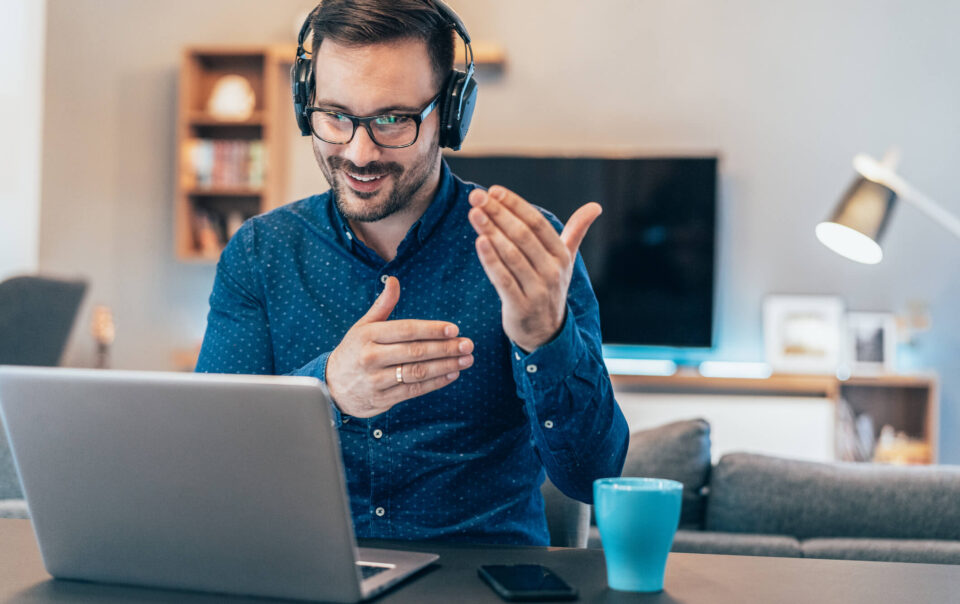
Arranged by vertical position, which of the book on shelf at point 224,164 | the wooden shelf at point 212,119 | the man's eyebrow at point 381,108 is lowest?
the man's eyebrow at point 381,108

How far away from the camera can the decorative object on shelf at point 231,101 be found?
166 inches

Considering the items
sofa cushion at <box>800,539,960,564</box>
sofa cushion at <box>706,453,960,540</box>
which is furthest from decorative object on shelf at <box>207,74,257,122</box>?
sofa cushion at <box>800,539,960,564</box>

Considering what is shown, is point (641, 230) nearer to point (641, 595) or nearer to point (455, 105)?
point (455, 105)

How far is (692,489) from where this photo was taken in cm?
157

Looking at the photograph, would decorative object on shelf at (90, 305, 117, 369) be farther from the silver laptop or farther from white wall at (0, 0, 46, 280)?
the silver laptop

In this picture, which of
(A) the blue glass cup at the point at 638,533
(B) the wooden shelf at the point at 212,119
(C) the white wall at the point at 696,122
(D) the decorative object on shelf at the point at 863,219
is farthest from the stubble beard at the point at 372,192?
(B) the wooden shelf at the point at 212,119

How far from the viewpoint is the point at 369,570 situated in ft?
2.46

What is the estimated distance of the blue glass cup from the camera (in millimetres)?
716

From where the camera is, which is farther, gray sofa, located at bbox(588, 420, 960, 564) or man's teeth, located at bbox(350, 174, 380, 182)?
gray sofa, located at bbox(588, 420, 960, 564)

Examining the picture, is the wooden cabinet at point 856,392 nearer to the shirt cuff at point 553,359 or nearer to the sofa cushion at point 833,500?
the sofa cushion at point 833,500

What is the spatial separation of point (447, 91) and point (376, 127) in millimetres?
126

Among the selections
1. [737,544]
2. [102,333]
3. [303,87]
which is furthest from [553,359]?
[102,333]

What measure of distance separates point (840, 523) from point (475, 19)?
3296mm

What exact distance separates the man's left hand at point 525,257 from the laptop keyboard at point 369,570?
0.26 metres
